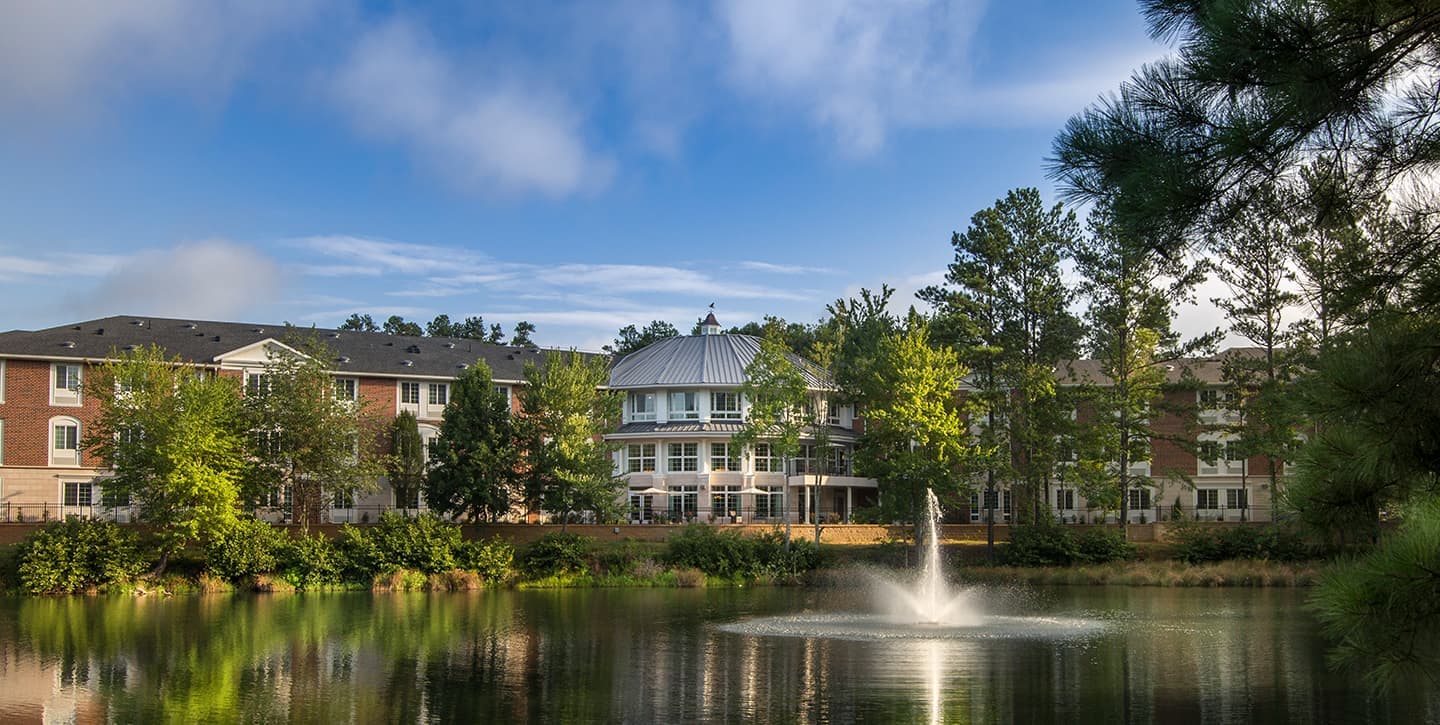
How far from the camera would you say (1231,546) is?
157 ft

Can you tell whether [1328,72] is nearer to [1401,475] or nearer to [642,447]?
[1401,475]

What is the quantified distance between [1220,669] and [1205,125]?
57.2 ft

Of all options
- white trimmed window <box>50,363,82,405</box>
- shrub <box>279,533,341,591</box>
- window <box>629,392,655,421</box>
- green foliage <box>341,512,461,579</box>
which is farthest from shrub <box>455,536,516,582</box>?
white trimmed window <box>50,363,82,405</box>

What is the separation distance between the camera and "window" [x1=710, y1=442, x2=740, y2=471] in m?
64.5

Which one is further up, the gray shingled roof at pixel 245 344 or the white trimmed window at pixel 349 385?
the gray shingled roof at pixel 245 344

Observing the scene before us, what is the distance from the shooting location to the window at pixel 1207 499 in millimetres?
66688

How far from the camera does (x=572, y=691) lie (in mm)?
20875

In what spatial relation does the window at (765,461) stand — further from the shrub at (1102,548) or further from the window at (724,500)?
the shrub at (1102,548)

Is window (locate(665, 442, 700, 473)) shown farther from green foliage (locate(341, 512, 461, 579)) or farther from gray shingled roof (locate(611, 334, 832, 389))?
green foliage (locate(341, 512, 461, 579))

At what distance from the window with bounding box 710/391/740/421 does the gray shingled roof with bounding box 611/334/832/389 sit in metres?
0.91

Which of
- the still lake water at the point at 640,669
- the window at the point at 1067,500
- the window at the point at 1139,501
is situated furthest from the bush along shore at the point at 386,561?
the window at the point at 1139,501

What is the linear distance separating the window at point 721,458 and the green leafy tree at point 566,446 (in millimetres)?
10725

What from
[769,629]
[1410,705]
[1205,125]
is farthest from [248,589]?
[1205,125]

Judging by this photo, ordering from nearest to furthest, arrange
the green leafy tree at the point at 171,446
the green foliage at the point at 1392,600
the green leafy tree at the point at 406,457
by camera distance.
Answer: the green foliage at the point at 1392,600, the green leafy tree at the point at 171,446, the green leafy tree at the point at 406,457
